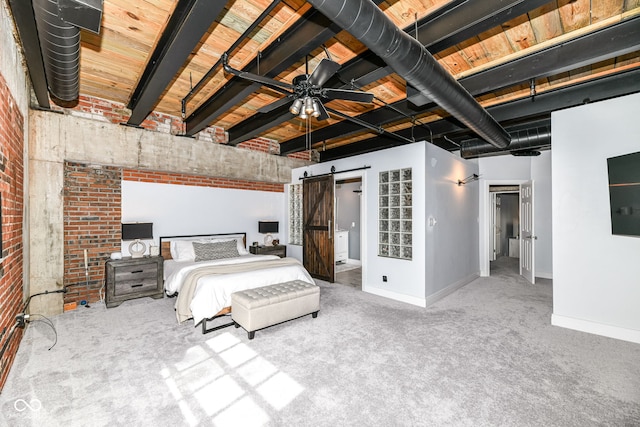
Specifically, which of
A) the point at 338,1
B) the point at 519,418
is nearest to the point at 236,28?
the point at 338,1

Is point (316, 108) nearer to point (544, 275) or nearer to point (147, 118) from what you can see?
point (147, 118)

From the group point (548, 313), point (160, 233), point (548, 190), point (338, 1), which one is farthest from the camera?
point (548, 190)

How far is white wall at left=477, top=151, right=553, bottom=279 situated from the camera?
6.52 m

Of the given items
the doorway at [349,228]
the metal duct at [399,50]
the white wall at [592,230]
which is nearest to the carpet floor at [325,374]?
the white wall at [592,230]

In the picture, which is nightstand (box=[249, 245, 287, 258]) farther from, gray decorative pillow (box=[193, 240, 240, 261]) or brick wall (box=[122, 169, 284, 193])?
brick wall (box=[122, 169, 284, 193])

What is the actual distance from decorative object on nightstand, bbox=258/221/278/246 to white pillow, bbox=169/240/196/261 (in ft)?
5.34

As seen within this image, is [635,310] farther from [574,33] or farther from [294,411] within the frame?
[294,411]

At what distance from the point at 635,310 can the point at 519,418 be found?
2.50 metres

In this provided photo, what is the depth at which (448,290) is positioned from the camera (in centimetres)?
507

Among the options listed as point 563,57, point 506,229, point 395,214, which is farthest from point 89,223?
point 506,229

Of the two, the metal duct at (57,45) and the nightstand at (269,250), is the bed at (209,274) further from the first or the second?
the metal duct at (57,45)

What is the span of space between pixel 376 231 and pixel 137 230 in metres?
4.06

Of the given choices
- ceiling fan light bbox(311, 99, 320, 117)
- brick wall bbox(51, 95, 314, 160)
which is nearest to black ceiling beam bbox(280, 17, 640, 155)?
ceiling fan light bbox(311, 99, 320, 117)

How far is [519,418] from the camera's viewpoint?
1986 millimetres
